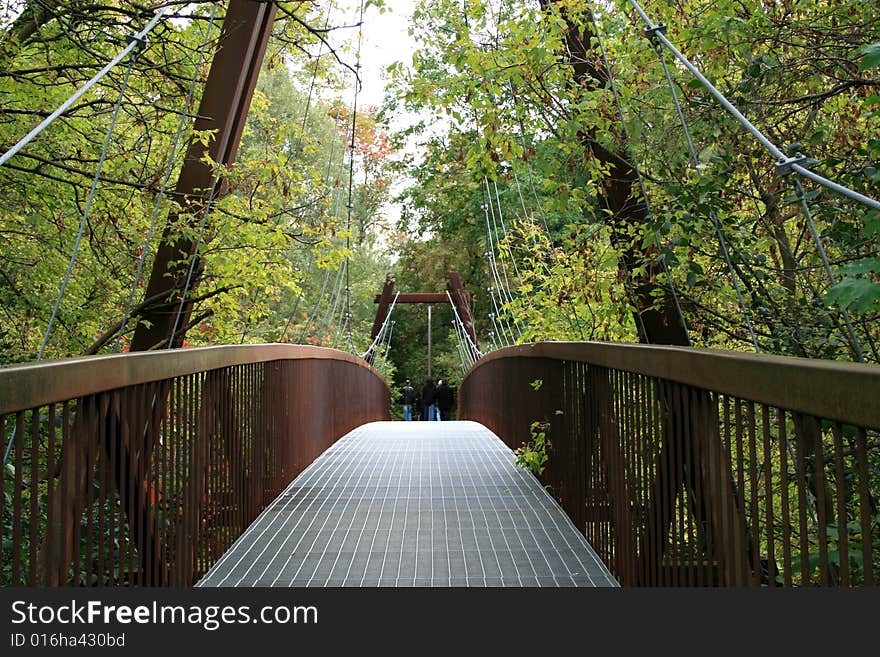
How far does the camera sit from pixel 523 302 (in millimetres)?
8930

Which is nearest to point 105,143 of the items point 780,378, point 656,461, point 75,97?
point 75,97

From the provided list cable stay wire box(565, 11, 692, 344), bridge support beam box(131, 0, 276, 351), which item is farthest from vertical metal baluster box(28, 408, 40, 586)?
bridge support beam box(131, 0, 276, 351)

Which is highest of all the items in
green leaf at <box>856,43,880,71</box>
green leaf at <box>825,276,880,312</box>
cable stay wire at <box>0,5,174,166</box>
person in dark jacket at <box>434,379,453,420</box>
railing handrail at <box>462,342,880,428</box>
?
cable stay wire at <box>0,5,174,166</box>

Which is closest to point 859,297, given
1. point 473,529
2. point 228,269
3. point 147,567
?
point 147,567

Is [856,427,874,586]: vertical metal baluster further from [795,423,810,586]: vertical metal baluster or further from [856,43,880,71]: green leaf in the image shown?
[856,43,880,71]: green leaf

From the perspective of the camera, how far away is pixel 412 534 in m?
4.86

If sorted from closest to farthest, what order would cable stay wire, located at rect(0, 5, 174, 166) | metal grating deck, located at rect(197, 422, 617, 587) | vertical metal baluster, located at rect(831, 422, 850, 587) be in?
vertical metal baluster, located at rect(831, 422, 850, 587) < cable stay wire, located at rect(0, 5, 174, 166) < metal grating deck, located at rect(197, 422, 617, 587)

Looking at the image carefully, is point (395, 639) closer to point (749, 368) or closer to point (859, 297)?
point (749, 368)

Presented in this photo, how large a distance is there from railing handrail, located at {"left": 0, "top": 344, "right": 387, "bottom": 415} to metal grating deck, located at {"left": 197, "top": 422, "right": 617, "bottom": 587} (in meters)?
0.87

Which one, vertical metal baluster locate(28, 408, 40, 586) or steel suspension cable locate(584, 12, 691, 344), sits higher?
steel suspension cable locate(584, 12, 691, 344)

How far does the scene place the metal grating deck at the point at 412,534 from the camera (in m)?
3.98

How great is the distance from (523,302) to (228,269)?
2.64 m

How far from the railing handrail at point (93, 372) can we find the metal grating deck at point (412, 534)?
0.87m

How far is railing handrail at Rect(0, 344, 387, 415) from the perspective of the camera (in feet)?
6.86
